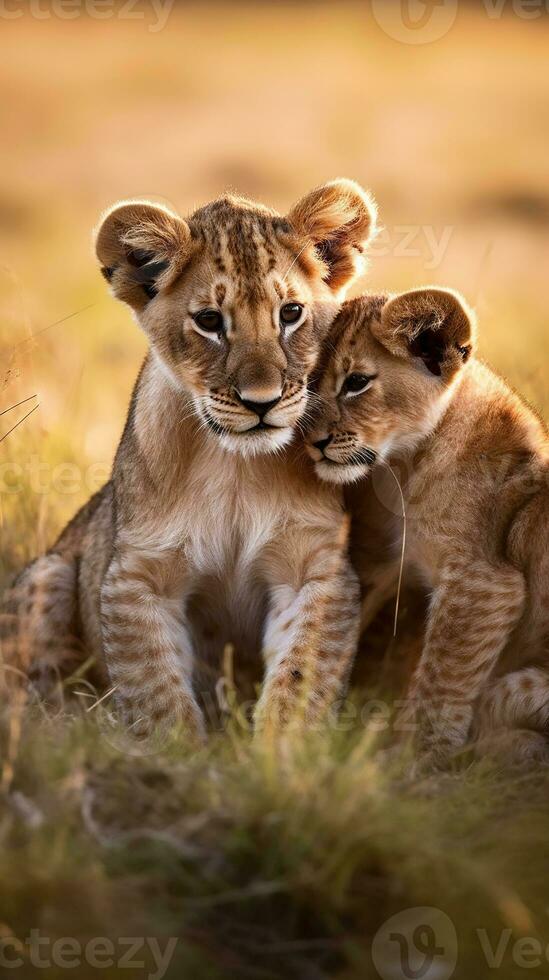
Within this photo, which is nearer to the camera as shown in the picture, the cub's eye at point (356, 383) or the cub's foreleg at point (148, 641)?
the cub's foreleg at point (148, 641)

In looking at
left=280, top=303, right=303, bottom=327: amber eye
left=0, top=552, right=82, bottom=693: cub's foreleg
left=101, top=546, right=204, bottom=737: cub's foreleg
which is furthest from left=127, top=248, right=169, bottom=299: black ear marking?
left=0, top=552, right=82, bottom=693: cub's foreleg

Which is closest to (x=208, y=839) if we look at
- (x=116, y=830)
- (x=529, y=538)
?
(x=116, y=830)

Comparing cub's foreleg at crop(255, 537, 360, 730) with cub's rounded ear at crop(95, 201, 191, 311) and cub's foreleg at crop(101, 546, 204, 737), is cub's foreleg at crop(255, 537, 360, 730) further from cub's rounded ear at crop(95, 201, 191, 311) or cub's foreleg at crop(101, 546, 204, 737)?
cub's rounded ear at crop(95, 201, 191, 311)

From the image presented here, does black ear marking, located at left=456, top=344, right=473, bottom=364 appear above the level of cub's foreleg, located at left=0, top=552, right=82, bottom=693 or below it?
above

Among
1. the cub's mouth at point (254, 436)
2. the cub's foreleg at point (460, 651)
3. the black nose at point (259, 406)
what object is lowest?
the cub's foreleg at point (460, 651)

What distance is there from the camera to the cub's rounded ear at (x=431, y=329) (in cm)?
491

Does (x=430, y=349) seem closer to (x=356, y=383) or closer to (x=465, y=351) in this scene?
(x=465, y=351)

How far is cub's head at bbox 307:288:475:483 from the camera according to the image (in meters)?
4.90

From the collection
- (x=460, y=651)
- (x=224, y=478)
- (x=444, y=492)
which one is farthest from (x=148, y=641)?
(x=444, y=492)

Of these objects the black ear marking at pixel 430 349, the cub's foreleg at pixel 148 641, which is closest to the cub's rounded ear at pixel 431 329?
the black ear marking at pixel 430 349

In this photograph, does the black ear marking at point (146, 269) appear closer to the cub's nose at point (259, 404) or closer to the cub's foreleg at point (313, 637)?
the cub's nose at point (259, 404)

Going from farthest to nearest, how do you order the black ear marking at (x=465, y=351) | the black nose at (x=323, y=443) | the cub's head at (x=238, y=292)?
the black ear marking at (x=465, y=351) → the black nose at (x=323, y=443) → the cub's head at (x=238, y=292)

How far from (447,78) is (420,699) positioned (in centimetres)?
2325

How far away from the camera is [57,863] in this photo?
123 inches
